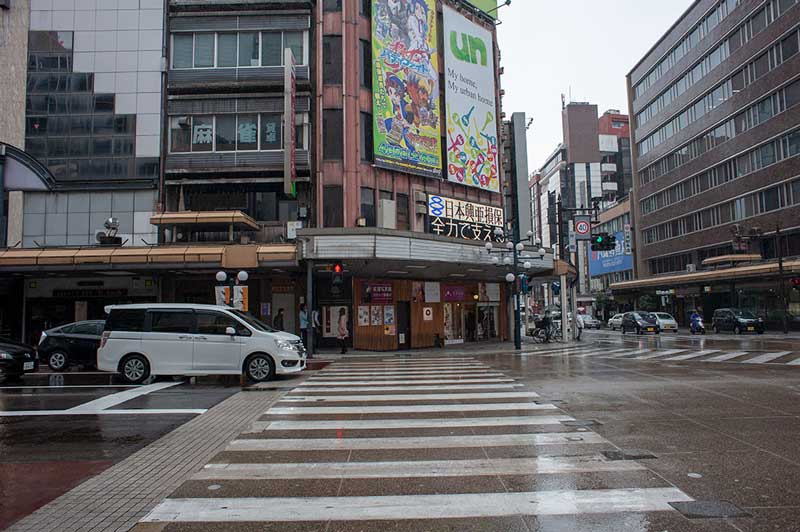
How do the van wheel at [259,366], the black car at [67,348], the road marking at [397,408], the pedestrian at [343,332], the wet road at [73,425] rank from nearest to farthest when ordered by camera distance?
the wet road at [73,425] → the road marking at [397,408] → the van wheel at [259,366] → the black car at [67,348] → the pedestrian at [343,332]

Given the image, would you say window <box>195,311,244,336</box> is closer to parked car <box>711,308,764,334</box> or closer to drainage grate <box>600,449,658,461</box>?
drainage grate <box>600,449,658,461</box>

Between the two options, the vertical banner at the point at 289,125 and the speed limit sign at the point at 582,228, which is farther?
the speed limit sign at the point at 582,228

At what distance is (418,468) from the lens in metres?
6.38

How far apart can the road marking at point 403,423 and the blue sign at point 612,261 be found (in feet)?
207

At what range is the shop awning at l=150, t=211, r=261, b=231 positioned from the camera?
2359 cm

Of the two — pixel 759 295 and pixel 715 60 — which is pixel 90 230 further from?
pixel 715 60

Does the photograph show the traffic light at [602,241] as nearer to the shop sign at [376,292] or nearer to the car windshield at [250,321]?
the shop sign at [376,292]

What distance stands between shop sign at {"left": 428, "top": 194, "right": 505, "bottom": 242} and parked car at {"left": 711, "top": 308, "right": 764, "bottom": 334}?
18331 mm

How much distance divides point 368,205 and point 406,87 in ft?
21.3

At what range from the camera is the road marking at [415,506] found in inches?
194

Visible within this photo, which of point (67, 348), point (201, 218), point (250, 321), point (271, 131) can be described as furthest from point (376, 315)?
point (67, 348)

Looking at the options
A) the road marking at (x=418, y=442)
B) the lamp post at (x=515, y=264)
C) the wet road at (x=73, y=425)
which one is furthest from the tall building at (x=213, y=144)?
the road marking at (x=418, y=442)

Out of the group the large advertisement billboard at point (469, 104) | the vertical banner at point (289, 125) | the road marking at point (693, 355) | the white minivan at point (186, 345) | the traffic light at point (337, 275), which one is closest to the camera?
the white minivan at point (186, 345)

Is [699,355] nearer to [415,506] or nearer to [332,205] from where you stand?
[332,205]
